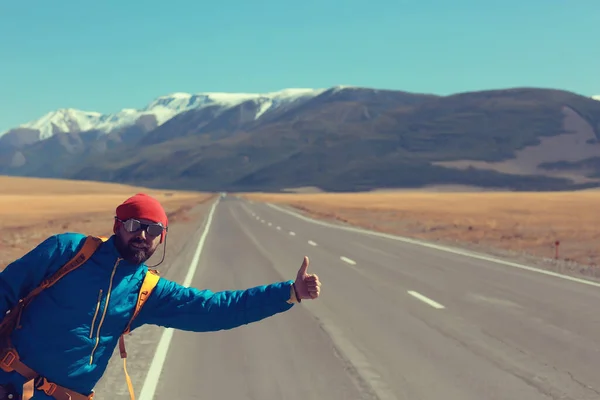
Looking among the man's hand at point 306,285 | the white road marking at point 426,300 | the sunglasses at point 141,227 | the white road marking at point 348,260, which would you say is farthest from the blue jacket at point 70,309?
the white road marking at point 348,260

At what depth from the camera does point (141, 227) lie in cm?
316

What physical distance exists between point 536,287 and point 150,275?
12.2 metres

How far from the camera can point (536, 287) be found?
1390 centimetres

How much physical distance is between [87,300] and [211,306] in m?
0.65

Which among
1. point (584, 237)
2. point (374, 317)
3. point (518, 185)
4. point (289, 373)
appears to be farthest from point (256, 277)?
point (518, 185)

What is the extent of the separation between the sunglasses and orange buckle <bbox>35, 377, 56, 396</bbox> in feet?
2.61

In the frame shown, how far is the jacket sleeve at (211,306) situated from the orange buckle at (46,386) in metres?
0.51

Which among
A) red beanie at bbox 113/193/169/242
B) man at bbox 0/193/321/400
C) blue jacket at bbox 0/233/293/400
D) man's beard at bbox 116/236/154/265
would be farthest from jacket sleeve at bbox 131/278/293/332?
red beanie at bbox 113/193/169/242

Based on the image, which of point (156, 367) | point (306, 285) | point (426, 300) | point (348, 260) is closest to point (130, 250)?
point (306, 285)

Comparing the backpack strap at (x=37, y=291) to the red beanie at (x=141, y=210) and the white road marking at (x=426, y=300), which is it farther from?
the white road marking at (x=426, y=300)

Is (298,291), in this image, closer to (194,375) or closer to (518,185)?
(194,375)

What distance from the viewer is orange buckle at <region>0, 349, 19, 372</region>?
116 inches

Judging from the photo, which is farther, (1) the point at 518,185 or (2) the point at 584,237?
(1) the point at 518,185

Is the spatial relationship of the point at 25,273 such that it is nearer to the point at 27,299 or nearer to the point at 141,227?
the point at 27,299
